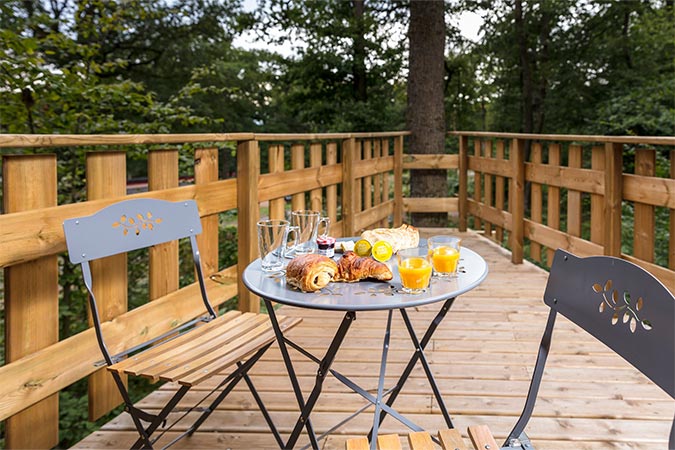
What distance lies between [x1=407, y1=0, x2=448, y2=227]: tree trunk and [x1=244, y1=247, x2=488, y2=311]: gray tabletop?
17.1 ft

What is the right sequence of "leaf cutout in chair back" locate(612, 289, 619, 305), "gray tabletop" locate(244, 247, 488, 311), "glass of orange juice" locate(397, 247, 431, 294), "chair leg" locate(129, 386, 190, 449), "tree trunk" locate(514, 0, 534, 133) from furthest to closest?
"tree trunk" locate(514, 0, 534, 133)
"chair leg" locate(129, 386, 190, 449)
"glass of orange juice" locate(397, 247, 431, 294)
"gray tabletop" locate(244, 247, 488, 311)
"leaf cutout in chair back" locate(612, 289, 619, 305)

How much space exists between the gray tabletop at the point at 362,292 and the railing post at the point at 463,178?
4.75m

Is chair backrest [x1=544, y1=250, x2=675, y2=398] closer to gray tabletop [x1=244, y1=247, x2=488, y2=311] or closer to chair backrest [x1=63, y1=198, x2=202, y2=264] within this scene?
gray tabletop [x1=244, y1=247, x2=488, y2=311]

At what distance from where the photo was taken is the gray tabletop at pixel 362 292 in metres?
1.49

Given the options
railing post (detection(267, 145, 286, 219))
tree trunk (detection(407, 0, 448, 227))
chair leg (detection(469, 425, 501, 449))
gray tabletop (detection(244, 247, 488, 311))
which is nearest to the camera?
chair leg (detection(469, 425, 501, 449))

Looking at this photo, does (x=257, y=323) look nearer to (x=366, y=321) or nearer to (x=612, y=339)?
(x=612, y=339)

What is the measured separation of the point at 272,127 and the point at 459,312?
13747 mm

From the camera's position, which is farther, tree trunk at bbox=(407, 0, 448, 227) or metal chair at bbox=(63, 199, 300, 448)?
tree trunk at bbox=(407, 0, 448, 227)

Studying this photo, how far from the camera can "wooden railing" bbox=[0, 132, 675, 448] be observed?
6.04ft

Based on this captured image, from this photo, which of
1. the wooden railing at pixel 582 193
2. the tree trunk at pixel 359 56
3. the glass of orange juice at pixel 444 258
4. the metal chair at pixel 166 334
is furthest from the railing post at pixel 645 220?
the tree trunk at pixel 359 56

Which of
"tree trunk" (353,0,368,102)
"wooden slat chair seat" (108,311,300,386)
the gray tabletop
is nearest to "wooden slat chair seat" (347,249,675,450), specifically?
the gray tabletop

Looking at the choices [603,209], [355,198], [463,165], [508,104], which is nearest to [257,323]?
[603,209]

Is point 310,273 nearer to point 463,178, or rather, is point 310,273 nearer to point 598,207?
point 598,207

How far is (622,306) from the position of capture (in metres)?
1.17
